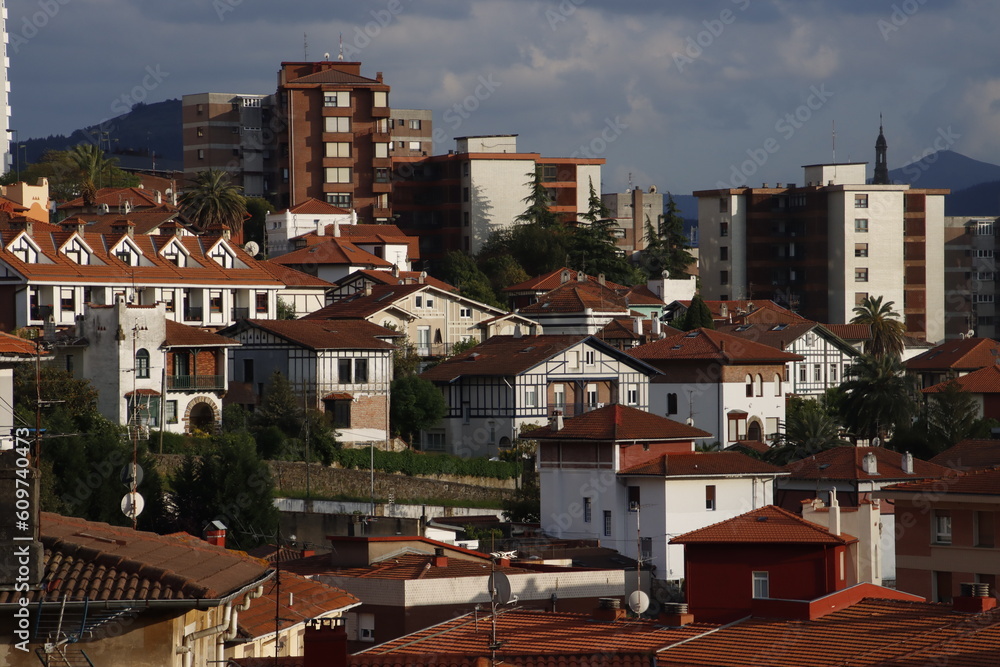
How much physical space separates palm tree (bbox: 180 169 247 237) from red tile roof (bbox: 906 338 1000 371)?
37080mm

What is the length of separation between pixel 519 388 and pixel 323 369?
28.1 ft

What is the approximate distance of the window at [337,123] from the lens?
108 m

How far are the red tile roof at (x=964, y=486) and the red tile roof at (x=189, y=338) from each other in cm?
2684

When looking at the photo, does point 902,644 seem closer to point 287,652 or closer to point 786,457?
point 287,652

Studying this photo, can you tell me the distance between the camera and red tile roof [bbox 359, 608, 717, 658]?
75.5 feet

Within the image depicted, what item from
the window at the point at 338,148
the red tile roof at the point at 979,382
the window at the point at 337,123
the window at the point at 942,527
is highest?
the window at the point at 337,123

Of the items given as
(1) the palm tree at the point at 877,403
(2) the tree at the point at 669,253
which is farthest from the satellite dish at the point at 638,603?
(2) the tree at the point at 669,253

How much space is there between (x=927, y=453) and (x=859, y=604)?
44.1 m

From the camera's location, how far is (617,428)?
55406mm

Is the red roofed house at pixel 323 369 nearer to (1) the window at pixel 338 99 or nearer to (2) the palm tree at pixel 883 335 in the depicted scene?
(2) the palm tree at pixel 883 335

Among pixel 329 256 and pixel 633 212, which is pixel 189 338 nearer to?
pixel 329 256

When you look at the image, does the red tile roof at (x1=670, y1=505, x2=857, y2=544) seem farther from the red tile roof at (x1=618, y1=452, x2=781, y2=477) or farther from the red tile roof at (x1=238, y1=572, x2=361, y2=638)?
the red tile roof at (x1=618, y1=452, x2=781, y2=477)

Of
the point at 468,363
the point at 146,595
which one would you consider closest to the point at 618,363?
the point at 468,363

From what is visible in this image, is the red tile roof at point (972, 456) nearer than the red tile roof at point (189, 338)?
Yes
